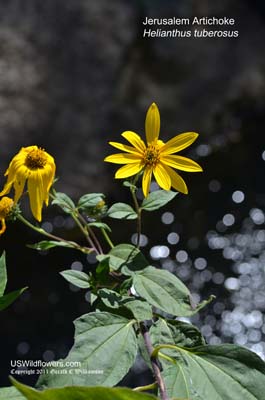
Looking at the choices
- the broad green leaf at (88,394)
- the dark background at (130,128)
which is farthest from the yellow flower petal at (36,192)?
the dark background at (130,128)

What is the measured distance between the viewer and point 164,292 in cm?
67

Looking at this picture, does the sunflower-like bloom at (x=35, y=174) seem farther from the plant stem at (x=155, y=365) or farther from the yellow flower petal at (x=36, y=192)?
the plant stem at (x=155, y=365)

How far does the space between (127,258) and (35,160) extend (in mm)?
137

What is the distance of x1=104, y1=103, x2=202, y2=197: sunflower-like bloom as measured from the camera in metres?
0.73

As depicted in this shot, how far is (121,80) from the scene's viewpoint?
3.92 m

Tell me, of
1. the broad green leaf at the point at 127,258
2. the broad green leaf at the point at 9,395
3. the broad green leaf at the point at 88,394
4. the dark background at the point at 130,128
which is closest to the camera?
the broad green leaf at the point at 88,394

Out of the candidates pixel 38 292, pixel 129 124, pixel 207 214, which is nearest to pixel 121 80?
pixel 129 124

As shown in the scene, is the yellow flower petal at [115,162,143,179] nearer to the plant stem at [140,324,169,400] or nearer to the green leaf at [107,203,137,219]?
the green leaf at [107,203,137,219]

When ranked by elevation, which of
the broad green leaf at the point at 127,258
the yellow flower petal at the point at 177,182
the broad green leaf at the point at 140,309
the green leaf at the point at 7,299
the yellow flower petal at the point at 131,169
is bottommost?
the broad green leaf at the point at 140,309

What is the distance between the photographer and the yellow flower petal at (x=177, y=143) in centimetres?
72

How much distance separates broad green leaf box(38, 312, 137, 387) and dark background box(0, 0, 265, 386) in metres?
2.50

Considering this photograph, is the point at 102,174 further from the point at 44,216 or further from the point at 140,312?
the point at 140,312

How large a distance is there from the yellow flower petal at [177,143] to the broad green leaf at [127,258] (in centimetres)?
12

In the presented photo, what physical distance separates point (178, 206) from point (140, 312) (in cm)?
317
